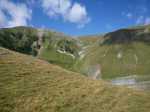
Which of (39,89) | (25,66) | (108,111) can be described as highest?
(25,66)

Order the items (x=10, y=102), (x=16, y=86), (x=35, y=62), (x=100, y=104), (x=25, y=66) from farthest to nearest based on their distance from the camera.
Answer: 1. (x=35, y=62)
2. (x=25, y=66)
3. (x=16, y=86)
4. (x=100, y=104)
5. (x=10, y=102)

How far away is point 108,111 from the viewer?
56.7 feet

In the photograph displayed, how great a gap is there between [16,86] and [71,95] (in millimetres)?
4066

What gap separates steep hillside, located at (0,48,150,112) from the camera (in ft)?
57.0

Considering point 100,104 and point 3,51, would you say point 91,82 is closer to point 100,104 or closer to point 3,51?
point 100,104

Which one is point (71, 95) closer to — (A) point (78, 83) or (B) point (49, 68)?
(A) point (78, 83)

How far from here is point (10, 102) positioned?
1716 cm

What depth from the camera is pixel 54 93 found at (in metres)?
19.2

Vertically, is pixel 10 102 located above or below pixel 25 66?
below

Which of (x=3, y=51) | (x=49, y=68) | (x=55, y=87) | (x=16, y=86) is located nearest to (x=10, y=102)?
(x=16, y=86)

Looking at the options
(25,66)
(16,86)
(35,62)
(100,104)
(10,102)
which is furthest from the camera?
(35,62)

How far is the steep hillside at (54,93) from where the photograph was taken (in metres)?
17.4

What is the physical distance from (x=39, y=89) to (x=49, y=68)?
5530mm

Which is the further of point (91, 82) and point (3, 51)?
point (3, 51)
